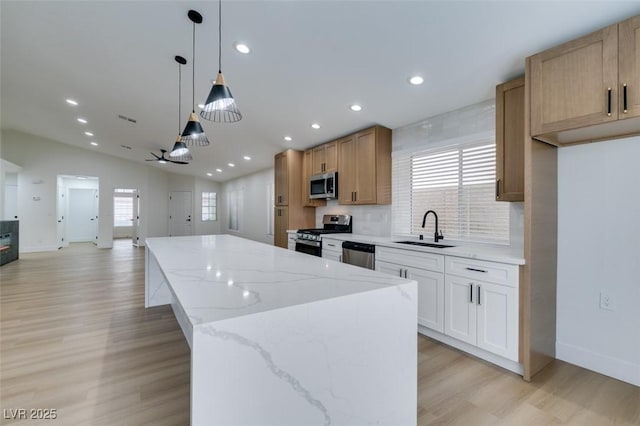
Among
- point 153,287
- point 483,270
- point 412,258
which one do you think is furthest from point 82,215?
point 483,270

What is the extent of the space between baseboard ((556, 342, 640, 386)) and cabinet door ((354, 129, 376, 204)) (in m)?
2.31

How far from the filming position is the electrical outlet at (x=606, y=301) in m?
2.08

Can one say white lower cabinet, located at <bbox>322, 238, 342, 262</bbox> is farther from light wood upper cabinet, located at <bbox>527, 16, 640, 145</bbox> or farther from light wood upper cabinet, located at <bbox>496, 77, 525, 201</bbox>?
light wood upper cabinet, located at <bbox>527, 16, 640, 145</bbox>

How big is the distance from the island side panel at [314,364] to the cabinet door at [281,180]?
417 cm

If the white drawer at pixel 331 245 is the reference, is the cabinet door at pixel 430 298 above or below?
below

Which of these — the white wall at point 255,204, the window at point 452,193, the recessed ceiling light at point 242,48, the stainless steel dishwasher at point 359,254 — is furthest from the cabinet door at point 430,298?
the white wall at point 255,204

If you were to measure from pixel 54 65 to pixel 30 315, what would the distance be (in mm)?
3112

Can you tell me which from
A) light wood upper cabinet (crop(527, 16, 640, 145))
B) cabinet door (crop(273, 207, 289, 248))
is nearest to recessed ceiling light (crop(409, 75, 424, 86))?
light wood upper cabinet (crop(527, 16, 640, 145))

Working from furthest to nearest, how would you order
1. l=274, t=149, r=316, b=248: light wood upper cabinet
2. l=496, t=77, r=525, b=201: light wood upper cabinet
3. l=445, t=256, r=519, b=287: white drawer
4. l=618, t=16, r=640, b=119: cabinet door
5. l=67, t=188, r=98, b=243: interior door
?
1. l=67, t=188, r=98, b=243: interior door
2. l=274, t=149, r=316, b=248: light wood upper cabinet
3. l=496, t=77, r=525, b=201: light wood upper cabinet
4. l=445, t=256, r=519, b=287: white drawer
5. l=618, t=16, r=640, b=119: cabinet door

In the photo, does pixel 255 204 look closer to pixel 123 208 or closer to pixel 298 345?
pixel 123 208

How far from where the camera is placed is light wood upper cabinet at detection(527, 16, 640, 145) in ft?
5.35

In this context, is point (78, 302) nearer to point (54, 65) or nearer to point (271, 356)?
point (54, 65)

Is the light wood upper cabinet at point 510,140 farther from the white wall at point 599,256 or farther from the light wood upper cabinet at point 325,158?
the light wood upper cabinet at point 325,158

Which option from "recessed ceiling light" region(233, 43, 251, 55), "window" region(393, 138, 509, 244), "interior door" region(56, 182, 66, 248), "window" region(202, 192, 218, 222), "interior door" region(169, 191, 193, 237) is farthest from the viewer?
"window" region(202, 192, 218, 222)
